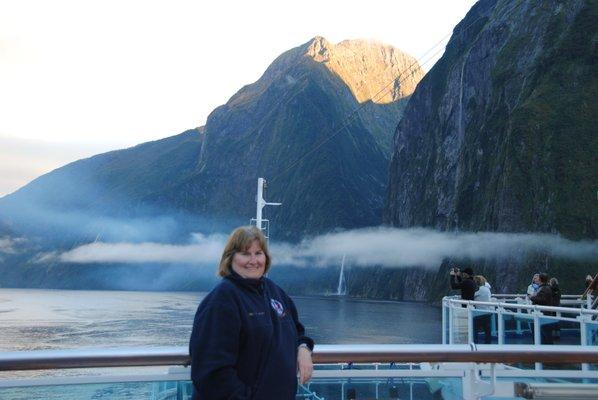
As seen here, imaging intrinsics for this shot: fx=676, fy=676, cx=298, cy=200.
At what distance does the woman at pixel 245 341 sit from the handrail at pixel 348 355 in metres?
0.20

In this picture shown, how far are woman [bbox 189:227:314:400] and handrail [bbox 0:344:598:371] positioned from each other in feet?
0.64

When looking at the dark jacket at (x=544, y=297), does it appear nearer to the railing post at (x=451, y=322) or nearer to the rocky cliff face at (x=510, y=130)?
the railing post at (x=451, y=322)

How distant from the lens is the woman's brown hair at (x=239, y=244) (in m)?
3.13

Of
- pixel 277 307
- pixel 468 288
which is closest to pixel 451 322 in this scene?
pixel 468 288

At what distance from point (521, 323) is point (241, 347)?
9.03m

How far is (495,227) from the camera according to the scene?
102 metres

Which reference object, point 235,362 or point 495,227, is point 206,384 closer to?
point 235,362

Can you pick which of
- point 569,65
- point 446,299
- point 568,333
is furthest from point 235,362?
point 569,65

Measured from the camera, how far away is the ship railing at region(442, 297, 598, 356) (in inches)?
341

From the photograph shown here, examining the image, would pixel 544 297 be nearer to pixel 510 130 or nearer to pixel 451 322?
pixel 451 322

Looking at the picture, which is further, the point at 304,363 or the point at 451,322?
the point at 451,322

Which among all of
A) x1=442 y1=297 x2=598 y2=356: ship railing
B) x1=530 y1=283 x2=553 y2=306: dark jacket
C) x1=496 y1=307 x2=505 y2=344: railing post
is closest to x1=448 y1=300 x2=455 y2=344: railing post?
x1=442 y1=297 x2=598 y2=356: ship railing

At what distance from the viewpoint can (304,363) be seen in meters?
3.06

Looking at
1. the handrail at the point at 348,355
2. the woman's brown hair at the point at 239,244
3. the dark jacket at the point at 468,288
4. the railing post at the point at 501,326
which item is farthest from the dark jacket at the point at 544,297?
the woman's brown hair at the point at 239,244
